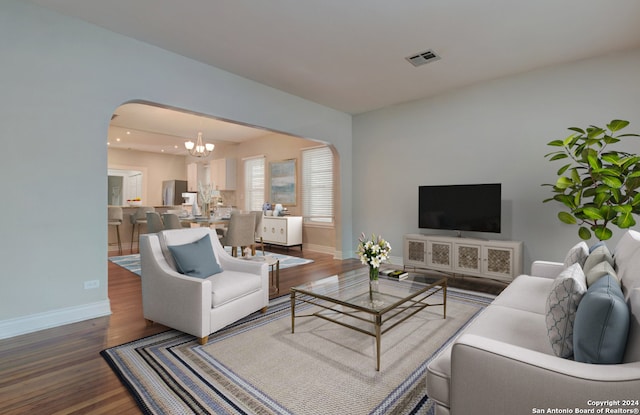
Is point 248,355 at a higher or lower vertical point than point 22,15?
lower

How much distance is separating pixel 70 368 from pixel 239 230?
3.21 metres

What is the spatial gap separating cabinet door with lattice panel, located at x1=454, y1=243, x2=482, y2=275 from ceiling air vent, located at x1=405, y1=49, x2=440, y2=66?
8.24 feet

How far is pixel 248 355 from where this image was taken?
2346mm

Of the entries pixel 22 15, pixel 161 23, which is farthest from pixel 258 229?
pixel 22 15

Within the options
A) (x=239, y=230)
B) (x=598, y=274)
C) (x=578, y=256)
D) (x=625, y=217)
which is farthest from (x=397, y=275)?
(x=239, y=230)

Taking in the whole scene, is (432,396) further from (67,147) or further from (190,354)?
(67,147)

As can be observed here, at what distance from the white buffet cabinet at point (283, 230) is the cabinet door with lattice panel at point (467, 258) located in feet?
11.9

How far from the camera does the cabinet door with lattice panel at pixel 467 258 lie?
14.1 feet

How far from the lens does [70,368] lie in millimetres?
2172

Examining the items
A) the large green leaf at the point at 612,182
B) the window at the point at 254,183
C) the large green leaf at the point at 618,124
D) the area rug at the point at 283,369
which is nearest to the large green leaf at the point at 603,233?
the large green leaf at the point at 612,182

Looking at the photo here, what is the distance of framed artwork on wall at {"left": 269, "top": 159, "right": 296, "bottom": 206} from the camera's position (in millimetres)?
7519

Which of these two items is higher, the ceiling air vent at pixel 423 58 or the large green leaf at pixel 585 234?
the ceiling air vent at pixel 423 58

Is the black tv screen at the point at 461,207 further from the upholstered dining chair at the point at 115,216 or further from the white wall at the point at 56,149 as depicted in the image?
the upholstered dining chair at the point at 115,216

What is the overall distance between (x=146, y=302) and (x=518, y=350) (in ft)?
9.58
